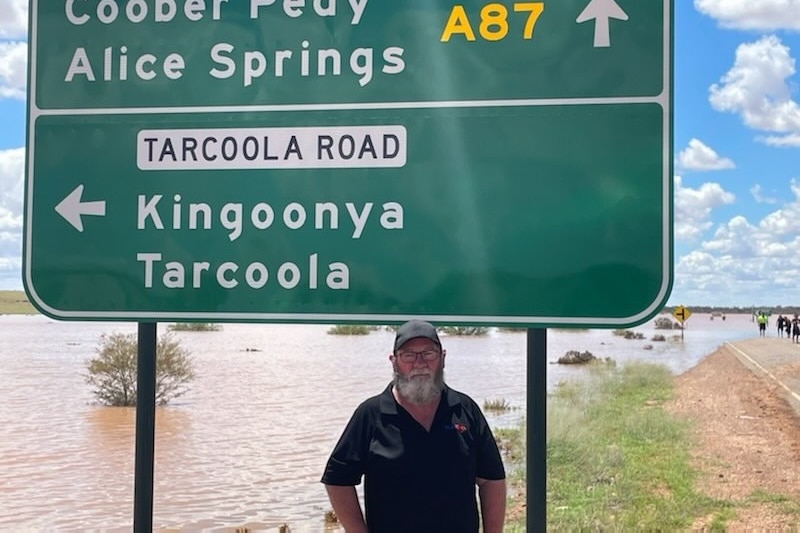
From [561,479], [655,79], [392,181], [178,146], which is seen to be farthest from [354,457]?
[561,479]

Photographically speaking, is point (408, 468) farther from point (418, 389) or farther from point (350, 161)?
point (350, 161)

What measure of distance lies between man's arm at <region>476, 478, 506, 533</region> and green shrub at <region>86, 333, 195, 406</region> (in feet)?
55.5

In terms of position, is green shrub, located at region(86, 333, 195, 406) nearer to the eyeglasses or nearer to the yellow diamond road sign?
the eyeglasses

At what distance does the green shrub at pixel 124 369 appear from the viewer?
1903cm

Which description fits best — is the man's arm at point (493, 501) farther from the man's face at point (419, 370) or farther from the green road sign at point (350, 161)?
the green road sign at point (350, 161)

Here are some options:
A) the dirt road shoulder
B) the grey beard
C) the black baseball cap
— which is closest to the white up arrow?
the black baseball cap

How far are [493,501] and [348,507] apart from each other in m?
0.54

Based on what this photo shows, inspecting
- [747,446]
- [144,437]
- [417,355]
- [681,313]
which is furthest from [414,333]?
[681,313]

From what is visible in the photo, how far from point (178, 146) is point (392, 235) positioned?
100cm

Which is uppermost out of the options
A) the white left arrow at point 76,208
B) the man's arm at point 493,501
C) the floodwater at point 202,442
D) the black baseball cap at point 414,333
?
the white left arrow at point 76,208

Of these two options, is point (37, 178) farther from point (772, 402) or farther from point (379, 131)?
point (772, 402)

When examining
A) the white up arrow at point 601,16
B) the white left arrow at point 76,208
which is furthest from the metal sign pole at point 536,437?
the white left arrow at point 76,208

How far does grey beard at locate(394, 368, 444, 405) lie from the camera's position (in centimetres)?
270

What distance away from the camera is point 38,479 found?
14.0 metres
